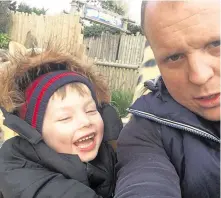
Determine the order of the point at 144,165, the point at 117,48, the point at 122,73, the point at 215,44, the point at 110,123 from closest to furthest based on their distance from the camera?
the point at 215,44, the point at 144,165, the point at 110,123, the point at 122,73, the point at 117,48

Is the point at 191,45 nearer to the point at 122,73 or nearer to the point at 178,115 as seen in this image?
the point at 178,115

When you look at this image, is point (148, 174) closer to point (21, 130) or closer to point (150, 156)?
point (150, 156)

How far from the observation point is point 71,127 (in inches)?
42.8

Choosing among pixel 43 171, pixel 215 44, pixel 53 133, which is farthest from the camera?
pixel 53 133

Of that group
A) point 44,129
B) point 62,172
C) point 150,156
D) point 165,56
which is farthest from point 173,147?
point 44,129

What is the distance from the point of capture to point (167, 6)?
58cm

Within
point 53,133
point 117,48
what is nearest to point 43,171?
point 53,133

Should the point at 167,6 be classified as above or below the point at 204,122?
above

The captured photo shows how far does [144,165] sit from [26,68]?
62 centimetres

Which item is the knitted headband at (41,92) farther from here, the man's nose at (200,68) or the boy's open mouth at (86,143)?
the man's nose at (200,68)

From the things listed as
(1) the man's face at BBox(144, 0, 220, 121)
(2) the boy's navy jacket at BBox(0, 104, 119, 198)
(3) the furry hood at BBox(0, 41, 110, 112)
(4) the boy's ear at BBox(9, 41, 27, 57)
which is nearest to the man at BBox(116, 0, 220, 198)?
(1) the man's face at BBox(144, 0, 220, 121)

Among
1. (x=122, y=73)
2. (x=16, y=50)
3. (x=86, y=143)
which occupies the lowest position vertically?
(x=122, y=73)

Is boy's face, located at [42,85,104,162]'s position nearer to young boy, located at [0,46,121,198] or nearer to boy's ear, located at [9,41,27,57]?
young boy, located at [0,46,121,198]

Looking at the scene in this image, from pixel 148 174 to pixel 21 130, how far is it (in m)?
0.49
